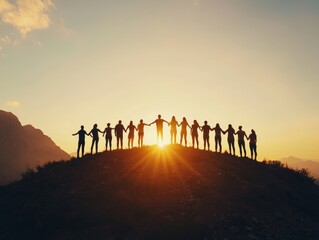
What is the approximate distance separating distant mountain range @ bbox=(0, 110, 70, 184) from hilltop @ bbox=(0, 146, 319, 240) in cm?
10611

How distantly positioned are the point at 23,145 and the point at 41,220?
147 meters

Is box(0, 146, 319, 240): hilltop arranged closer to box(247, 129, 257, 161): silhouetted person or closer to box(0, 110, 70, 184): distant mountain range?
box(247, 129, 257, 161): silhouetted person

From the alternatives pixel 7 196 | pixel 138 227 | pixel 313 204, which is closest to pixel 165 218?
pixel 138 227

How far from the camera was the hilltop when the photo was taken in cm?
1558

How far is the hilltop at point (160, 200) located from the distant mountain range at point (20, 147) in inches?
4178

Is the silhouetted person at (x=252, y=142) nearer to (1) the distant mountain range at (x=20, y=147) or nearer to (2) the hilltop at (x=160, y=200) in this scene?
(2) the hilltop at (x=160, y=200)

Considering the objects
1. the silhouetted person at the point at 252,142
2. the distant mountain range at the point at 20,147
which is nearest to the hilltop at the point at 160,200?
the silhouetted person at the point at 252,142

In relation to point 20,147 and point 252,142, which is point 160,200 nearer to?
point 252,142

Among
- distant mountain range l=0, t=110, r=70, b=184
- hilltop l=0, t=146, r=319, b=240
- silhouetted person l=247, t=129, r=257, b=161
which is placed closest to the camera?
hilltop l=0, t=146, r=319, b=240

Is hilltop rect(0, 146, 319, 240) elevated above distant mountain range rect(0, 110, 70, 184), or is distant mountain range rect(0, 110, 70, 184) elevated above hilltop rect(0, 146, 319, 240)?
distant mountain range rect(0, 110, 70, 184)

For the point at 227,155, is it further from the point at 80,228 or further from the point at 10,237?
the point at 10,237

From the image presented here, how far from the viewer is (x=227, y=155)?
27.7 meters

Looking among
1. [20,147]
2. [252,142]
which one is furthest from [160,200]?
[20,147]

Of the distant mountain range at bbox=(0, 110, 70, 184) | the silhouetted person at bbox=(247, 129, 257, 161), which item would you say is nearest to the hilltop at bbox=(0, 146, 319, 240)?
the silhouetted person at bbox=(247, 129, 257, 161)
